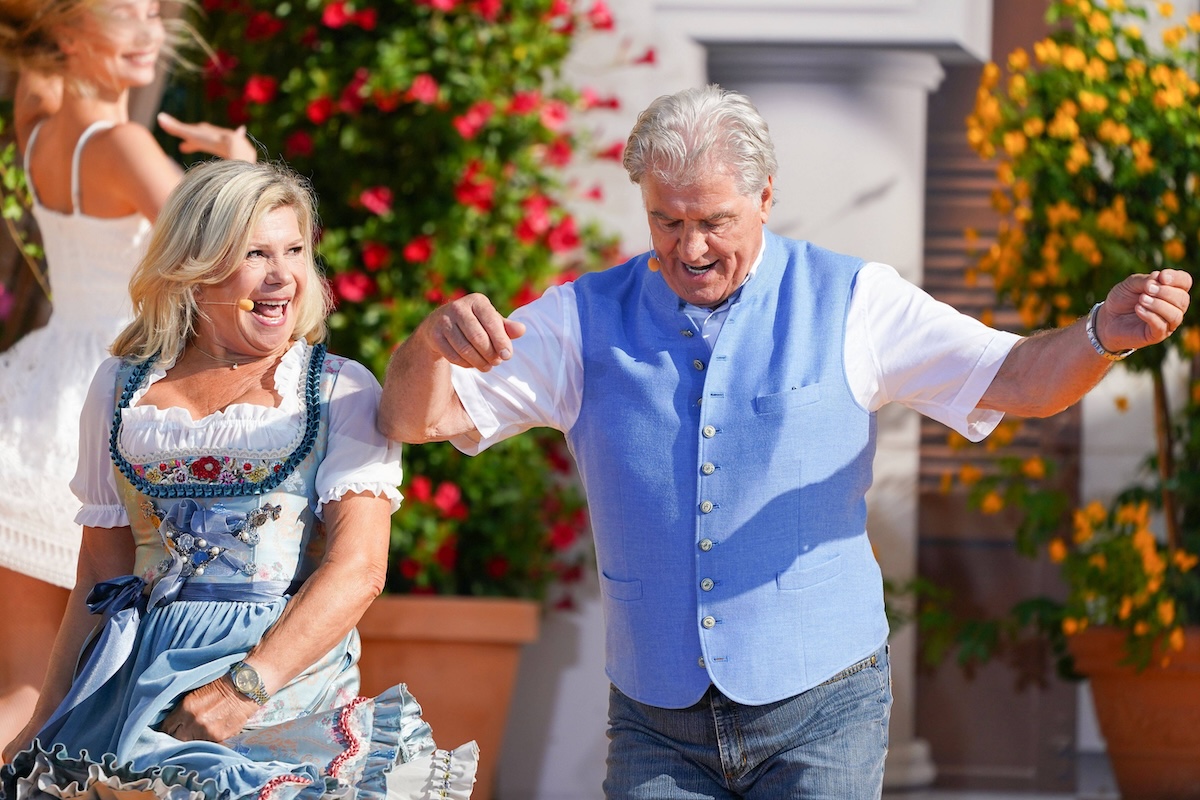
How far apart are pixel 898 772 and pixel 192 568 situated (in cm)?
242

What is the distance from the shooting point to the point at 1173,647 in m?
3.30

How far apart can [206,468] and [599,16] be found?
2.18m

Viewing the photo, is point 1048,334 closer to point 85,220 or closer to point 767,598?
point 767,598

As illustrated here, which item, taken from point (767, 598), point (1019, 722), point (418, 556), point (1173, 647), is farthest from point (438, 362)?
point (1019, 722)

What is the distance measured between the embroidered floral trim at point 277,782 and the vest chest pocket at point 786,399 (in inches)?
29.7

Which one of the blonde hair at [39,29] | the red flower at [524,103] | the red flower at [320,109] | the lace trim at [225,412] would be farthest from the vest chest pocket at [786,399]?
the red flower at [320,109]

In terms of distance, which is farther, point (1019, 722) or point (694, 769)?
point (1019, 722)

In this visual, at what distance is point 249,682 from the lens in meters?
1.77

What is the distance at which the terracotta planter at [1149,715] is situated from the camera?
3359 millimetres

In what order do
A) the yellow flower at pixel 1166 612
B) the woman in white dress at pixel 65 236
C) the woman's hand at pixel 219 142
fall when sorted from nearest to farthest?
the woman in white dress at pixel 65 236 → the woman's hand at pixel 219 142 → the yellow flower at pixel 1166 612

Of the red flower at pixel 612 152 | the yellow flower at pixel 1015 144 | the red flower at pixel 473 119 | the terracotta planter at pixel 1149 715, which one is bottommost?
the terracotta planter at pixel 1149 715

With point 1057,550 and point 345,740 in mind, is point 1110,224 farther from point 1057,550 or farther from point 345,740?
point 345,740

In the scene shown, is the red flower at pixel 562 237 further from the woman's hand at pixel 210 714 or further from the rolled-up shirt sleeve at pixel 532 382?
the woman's hand at pixel 210 714

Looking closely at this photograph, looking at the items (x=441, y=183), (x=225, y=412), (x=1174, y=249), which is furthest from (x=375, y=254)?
(x=1174, y=249)
